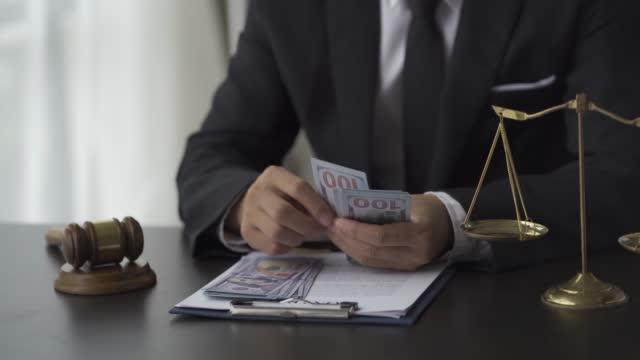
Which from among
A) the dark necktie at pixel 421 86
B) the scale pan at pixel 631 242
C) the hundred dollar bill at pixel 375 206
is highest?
the dark necktie at pixel 421 86

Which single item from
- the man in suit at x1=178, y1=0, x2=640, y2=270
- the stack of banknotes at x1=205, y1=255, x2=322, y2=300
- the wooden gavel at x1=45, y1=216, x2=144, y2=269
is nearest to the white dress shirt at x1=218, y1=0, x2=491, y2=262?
the man in suit at x1=178, y1=0, x2=640, y2=270

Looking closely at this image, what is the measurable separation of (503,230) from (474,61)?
0.57 m

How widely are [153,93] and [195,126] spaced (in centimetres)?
17

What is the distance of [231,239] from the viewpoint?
1.47 m

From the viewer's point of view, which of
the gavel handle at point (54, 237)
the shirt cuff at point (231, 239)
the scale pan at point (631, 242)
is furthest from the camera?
the gavel handle at point (54, 237)

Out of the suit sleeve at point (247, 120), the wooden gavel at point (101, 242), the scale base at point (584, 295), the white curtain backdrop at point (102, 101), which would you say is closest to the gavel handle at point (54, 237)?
the suit sleeve at point (247, 120)

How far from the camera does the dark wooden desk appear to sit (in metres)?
0.94

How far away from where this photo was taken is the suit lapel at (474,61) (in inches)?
65.3

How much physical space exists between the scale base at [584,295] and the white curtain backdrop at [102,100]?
196 centimetres

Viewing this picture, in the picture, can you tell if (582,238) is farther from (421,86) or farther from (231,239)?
(421,86)

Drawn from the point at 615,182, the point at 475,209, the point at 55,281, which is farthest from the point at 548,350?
the point at 55,281

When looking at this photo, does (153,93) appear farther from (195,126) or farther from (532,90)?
(532,90)

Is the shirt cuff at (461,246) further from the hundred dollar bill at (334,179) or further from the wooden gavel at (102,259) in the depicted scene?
the wooden gavel at (102,259)

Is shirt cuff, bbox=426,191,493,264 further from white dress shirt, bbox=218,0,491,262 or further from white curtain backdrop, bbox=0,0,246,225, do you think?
white curtain backdrop, bbox=0,0,246,225
